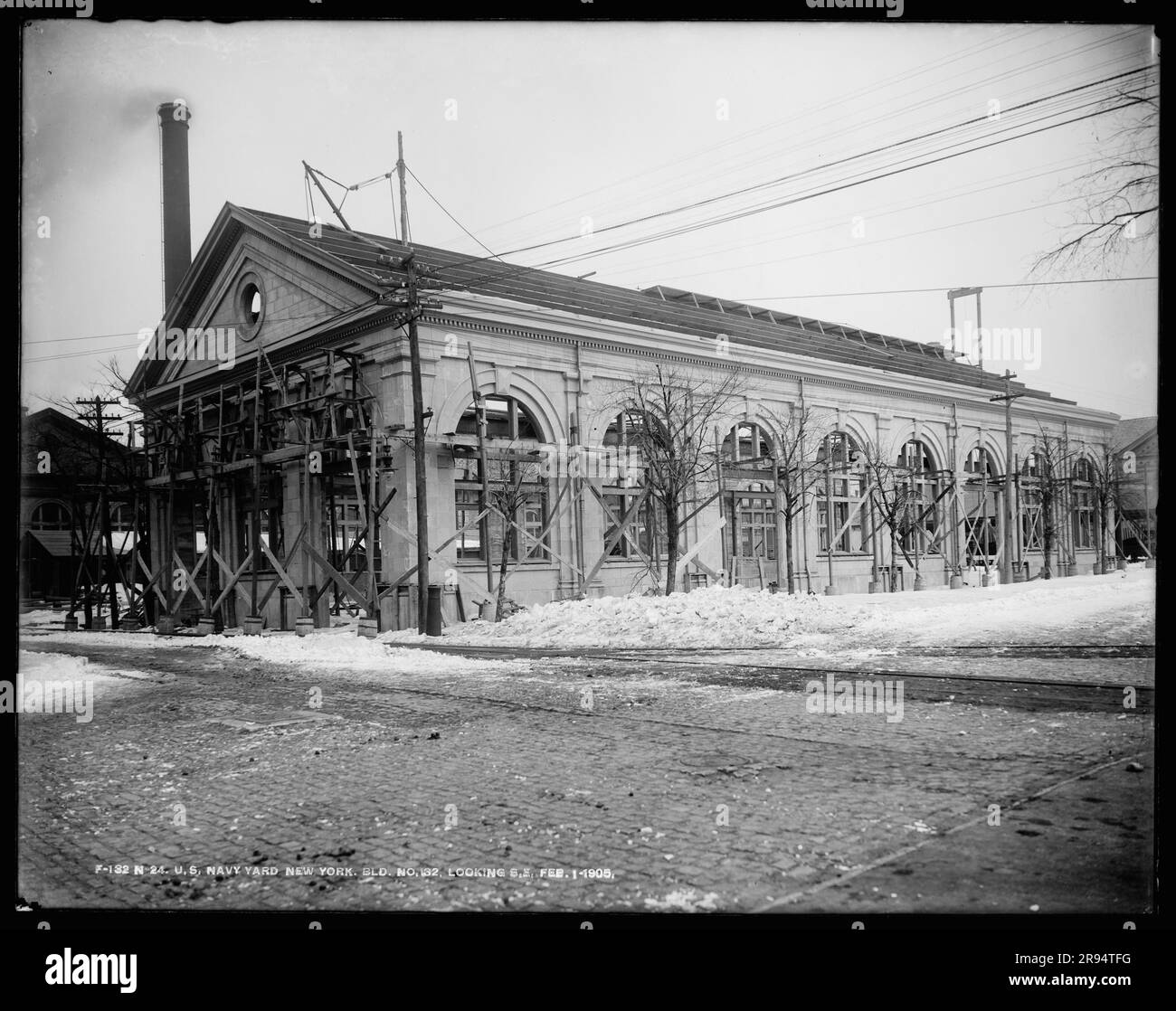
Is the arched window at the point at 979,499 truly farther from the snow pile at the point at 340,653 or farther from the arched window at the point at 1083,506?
the snow pile at the point at 340,653

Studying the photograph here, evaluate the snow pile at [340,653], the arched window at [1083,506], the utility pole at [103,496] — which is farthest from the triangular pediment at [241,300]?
the arched window at [1083,506]

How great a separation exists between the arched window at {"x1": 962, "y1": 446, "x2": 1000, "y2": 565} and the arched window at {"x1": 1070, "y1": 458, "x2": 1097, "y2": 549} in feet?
9.28

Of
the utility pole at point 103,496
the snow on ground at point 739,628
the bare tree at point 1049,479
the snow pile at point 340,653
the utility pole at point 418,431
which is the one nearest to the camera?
the snow pile at point 340,653

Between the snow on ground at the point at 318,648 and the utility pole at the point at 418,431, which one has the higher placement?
the utility pole at the point at 418,431

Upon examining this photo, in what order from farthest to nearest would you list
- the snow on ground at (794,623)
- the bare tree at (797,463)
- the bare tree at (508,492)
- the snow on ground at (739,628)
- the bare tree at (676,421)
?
the bare tree at (797,463)
the bare tree at (676,421)
the bare tree at (508,492)
the snow on ground at (794,623)
the snow on ground at (739,628)

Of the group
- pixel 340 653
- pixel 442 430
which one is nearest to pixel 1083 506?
pixel 442 430

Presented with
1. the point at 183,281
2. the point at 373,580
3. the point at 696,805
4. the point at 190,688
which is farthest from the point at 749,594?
the point at 183,281

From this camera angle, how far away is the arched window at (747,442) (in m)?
29.0

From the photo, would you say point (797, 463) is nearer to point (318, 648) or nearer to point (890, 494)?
point (890, 494)

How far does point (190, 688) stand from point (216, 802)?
7.29 meters

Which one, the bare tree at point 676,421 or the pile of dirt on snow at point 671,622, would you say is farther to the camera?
the bare tree at point 676,421

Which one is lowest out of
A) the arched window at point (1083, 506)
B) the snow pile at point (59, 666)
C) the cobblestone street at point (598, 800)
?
the snow pile at point (59, 666)

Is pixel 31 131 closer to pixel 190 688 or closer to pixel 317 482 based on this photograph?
pixel 190 688

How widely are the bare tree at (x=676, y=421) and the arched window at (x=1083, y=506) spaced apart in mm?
15327
